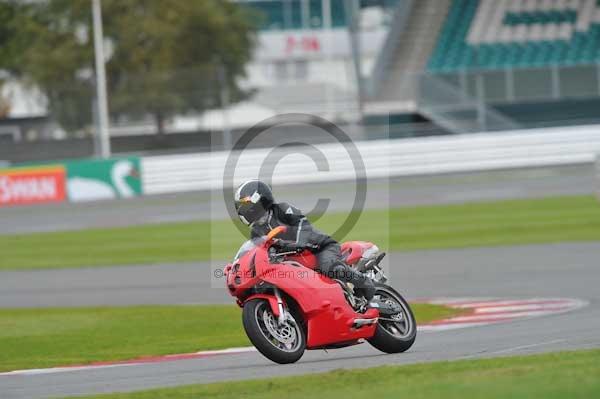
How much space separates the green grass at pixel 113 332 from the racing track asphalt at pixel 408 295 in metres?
0.94

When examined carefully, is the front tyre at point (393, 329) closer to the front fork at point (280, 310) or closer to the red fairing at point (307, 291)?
the red fairing at point (307, 291)

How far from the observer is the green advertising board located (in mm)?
34750

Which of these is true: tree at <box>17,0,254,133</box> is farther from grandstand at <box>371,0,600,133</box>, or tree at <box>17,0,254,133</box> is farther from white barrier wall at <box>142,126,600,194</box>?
white barrier wall at <box>142,126,600,194</box>

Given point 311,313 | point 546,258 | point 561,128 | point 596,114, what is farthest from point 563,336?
point 596,114

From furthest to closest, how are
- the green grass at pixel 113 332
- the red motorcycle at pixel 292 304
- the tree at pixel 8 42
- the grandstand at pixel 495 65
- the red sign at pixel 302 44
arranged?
the red sign at pixel 302 44
the tree at pixel 8 42
the grandstand at pixel 495 65
the green grass at pixel 113 332
the red motorcycle at pixel 292 304

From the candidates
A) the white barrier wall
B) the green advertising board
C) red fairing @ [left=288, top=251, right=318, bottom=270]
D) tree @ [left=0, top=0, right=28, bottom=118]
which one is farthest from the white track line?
tree @ [left=0, top=0, right=28, bottom=118]

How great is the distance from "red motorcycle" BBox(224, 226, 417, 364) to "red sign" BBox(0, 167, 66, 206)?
1029 inches

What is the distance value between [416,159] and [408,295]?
1933 cm

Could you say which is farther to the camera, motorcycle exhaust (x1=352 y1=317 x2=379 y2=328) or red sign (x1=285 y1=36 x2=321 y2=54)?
red sign (x1=285 y1=36 x2=321 y2=54)

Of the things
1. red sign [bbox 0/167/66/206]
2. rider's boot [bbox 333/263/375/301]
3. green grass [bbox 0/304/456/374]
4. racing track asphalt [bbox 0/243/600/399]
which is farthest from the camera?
red sign [bbox 0/167/66/206]

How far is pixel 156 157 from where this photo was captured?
35.7 metres

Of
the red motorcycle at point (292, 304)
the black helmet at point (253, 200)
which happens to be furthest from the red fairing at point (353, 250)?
the black helmet at point (253, 200)

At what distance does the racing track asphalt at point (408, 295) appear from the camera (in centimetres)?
935

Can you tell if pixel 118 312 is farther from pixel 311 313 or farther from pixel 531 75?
pixel 531 75
